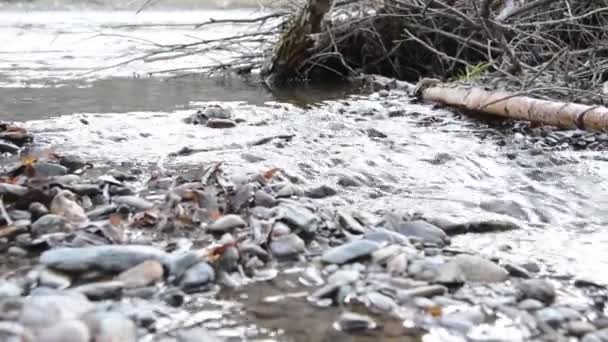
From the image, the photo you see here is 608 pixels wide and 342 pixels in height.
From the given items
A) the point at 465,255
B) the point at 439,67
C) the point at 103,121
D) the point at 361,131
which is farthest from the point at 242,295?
the point at 439,67

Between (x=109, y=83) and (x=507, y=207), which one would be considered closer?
(x=507, y=207)

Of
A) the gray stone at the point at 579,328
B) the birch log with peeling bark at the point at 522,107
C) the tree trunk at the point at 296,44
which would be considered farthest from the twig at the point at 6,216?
the tree trunk at the point at 296,44

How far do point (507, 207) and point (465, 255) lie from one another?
0.64 meters

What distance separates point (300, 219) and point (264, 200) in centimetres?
25

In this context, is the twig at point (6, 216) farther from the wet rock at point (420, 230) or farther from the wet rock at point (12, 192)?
the wet rock at point (420, 230)

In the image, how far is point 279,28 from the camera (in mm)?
5859

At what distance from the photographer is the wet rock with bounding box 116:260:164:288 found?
1.57 m

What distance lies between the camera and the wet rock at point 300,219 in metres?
1.96

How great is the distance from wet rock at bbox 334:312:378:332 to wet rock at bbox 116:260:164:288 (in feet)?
1.49

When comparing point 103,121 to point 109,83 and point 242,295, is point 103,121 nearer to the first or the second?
point 109,83

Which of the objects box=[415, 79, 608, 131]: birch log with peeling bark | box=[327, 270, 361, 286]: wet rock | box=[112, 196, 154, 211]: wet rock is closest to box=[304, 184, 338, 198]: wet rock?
box=[112, 196, 154, 211]: wet rock

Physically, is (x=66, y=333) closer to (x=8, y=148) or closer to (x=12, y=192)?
(x=12, y=192)

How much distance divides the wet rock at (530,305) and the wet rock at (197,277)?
71 cm

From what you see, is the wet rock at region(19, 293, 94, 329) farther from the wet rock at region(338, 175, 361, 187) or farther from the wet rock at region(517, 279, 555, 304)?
the wet rock at region(338, 175, 361, 187)
